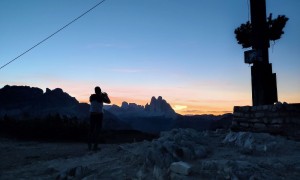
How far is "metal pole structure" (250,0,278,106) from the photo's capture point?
10305 millimetres

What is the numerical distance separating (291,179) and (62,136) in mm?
13035

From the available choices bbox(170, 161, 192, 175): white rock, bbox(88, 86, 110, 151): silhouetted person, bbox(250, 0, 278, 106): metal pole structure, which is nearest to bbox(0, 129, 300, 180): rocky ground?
bbox(170, 161, 192, 175): white rock

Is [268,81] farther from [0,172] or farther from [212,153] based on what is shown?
[0,172]

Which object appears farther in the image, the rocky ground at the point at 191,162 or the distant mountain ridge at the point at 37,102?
the distant mountain ridge at the point at 37,102

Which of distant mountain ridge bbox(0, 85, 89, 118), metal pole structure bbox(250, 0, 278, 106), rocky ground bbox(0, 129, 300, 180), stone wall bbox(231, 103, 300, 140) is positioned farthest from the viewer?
distant mountain ridge bbox(0, 85, 89, 118)

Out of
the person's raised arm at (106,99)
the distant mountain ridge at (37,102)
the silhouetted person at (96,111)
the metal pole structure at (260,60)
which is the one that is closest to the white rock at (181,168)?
the silhouetted person at (96,111)

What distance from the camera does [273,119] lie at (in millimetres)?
8586

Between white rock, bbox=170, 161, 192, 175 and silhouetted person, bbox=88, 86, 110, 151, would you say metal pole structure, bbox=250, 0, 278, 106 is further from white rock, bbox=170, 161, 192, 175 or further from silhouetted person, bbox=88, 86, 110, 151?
white rock, bbox=170, 161, 192, 175

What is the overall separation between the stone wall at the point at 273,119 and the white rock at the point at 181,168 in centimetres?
393

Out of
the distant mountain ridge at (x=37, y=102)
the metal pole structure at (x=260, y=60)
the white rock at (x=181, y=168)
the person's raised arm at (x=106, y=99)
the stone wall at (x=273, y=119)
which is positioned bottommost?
the white rock at (x=181, y=168)

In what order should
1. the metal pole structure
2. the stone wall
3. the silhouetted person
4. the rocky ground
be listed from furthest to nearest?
the metal pole structure < the silhouetted person < the stone wall < the rocky ground

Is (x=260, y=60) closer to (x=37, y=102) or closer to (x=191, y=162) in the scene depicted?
(x=191, y=162)

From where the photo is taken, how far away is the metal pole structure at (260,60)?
10.3 metres

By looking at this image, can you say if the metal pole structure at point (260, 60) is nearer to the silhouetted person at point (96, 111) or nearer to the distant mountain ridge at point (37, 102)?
the silhouetted person at point (96, 111)
